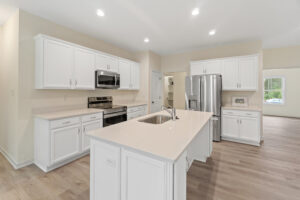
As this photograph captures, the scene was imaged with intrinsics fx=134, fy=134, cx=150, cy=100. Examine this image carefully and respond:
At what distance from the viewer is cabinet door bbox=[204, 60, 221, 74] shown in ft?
12.8

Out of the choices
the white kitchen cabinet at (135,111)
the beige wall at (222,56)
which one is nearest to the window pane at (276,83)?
the beige wall at (222,56)

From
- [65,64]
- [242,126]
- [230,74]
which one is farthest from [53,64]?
[242,126]

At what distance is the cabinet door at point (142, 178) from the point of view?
98 cm

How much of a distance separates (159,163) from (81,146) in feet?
7.22

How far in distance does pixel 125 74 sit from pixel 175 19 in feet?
7.01

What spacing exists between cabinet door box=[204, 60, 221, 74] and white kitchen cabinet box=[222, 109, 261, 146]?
1.18 metres

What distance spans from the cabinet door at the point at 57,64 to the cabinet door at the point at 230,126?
12.8ft

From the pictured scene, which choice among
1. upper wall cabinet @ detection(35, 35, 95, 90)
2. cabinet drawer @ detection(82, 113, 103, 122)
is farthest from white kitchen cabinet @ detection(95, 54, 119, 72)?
cabinet drawer @ detection(82, 113, 103, 122)

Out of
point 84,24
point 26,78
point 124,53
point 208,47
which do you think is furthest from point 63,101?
point 208,47

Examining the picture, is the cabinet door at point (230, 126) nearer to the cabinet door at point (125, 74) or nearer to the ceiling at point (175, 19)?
the ceiling at point (175, 19)

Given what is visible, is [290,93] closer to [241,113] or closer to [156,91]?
[241,113]

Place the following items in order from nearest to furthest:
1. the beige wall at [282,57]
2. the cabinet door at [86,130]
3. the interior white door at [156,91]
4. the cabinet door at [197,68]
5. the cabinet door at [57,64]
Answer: the cabinet door at [57,64] → the cabinet door at [86,130] → the beige wall at [282,57] → the cabinet door at [197,68] → the interior white door at [156,91]

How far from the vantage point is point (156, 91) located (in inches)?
202

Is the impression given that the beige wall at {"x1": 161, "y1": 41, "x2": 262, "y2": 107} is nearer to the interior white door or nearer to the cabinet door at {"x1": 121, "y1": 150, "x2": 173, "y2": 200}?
the interior white door
